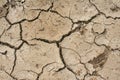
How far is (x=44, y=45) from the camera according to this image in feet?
10.8

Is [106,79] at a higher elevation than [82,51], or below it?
below

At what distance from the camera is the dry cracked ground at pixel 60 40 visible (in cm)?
316

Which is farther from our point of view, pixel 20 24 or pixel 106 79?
pixel 20 24

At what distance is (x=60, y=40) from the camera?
3.29 meters

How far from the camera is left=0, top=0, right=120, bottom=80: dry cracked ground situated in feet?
10.4

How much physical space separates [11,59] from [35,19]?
502 millimetres

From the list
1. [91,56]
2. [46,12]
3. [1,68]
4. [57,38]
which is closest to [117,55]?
[91,56]

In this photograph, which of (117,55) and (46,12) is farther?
(46,12)

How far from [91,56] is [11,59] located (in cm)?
81

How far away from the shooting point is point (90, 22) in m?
3.33

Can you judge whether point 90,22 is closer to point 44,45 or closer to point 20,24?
point 44,45

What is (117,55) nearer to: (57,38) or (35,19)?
(57,38)

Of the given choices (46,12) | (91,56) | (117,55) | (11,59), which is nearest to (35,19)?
(46,12)

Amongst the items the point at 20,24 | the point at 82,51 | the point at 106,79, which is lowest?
the point at 106,79
